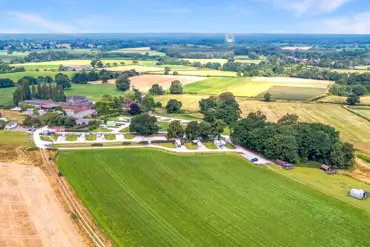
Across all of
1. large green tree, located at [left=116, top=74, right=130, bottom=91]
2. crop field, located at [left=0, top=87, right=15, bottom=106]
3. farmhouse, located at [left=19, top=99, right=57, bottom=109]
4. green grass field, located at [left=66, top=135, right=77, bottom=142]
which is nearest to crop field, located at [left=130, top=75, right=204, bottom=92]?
large green tree, located at [left=116, top=74, right=130, bottom=91]

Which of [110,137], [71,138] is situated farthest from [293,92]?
[71,138]

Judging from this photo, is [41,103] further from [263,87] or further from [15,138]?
[263,87]

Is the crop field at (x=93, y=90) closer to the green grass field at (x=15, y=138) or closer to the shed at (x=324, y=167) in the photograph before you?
the green grass field at (x=15, y=138)

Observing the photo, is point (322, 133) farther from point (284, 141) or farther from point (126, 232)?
point (126, 232)

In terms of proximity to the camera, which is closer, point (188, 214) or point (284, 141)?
point (188, 214)

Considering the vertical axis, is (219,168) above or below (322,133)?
below

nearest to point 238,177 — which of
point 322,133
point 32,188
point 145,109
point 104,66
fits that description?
point 322,133
